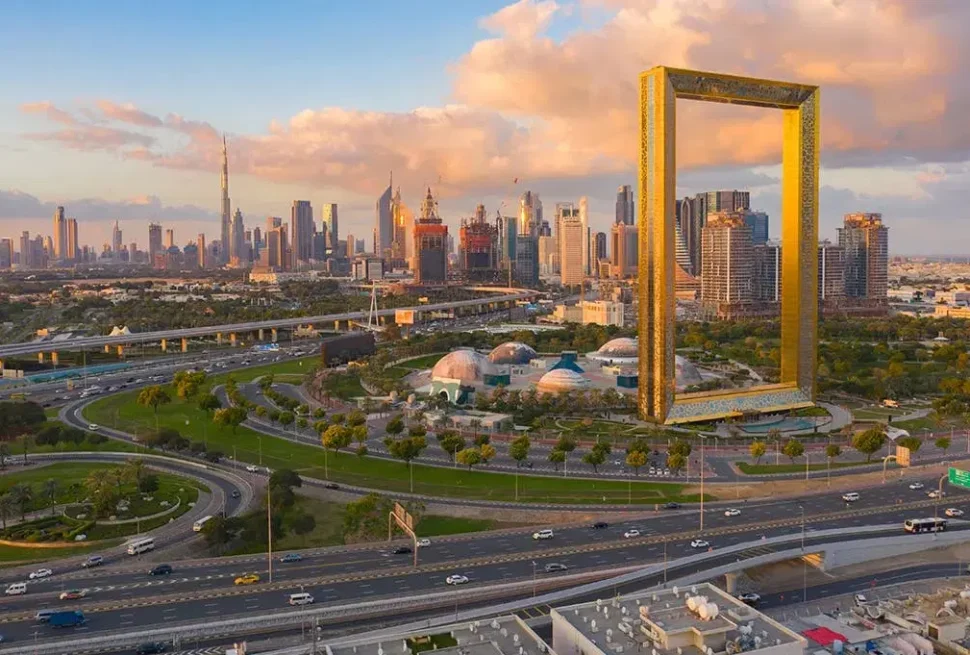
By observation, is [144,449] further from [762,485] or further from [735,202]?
[735,202]

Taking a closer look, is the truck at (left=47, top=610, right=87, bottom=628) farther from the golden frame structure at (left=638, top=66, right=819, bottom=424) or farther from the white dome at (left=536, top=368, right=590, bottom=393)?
the white dome at (left=536, top=368, right=590, bottom=393)

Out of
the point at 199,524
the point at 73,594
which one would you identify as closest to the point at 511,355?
the point at 199,524

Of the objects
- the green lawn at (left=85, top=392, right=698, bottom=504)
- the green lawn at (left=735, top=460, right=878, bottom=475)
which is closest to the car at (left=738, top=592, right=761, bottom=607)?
the green lawn at (left=85, top=392, right=698, bottom=504)

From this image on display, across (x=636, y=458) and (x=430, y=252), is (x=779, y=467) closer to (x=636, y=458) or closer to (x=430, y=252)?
(x=636, y=458)

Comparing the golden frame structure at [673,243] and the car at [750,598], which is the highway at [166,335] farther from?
the car at [750,598]

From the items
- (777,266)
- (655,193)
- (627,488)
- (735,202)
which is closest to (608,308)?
(777,266)
